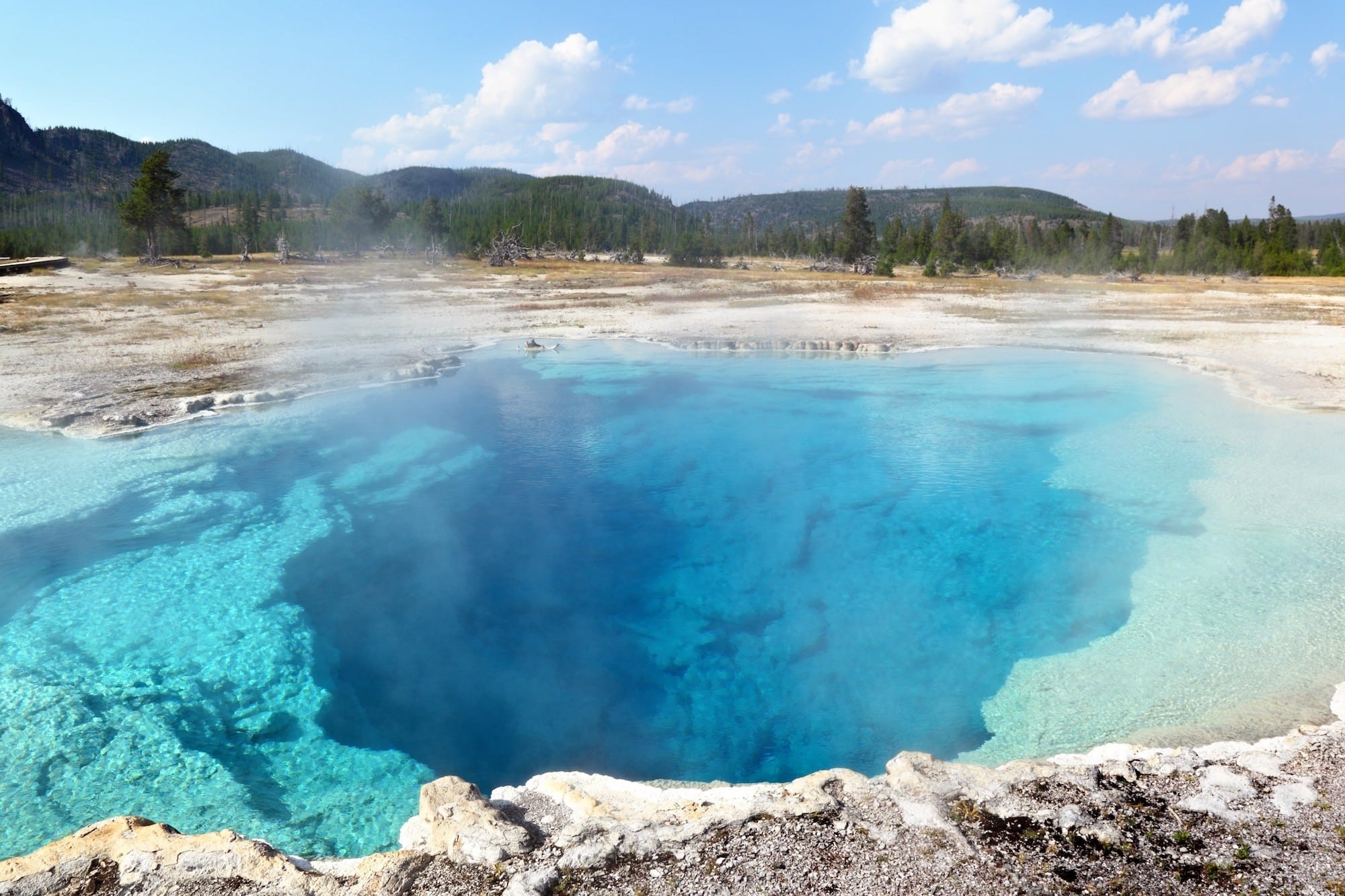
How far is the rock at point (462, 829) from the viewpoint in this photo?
12.0 feet

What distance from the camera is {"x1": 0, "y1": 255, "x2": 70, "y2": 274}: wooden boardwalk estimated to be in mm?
32938

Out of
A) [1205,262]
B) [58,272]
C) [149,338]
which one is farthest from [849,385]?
[1205,262]

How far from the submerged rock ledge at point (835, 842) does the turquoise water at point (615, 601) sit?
920 millimetres

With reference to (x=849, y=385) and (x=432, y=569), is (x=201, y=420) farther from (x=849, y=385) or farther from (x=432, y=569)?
(x=849, y=385)

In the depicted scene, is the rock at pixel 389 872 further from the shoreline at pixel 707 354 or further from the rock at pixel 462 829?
the shoreline at pixel 707 354

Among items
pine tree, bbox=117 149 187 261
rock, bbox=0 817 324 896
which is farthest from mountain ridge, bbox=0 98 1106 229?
rock, bbox=0 817 324 896

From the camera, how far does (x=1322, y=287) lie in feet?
126

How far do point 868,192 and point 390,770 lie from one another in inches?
7563

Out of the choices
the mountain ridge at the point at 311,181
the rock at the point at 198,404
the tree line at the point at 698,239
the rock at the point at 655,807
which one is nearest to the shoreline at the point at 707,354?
the rock at the point at 198,404

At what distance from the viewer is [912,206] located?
165 m

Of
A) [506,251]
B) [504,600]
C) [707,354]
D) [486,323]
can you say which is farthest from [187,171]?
[504,600]

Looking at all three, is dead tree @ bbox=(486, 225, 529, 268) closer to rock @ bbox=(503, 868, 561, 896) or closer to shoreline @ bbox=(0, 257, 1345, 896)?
shoreline @ bbox=(0, 257, 1345, 896)

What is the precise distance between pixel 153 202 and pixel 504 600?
4828 centimetres

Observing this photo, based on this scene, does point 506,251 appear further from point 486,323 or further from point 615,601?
point 615,601
